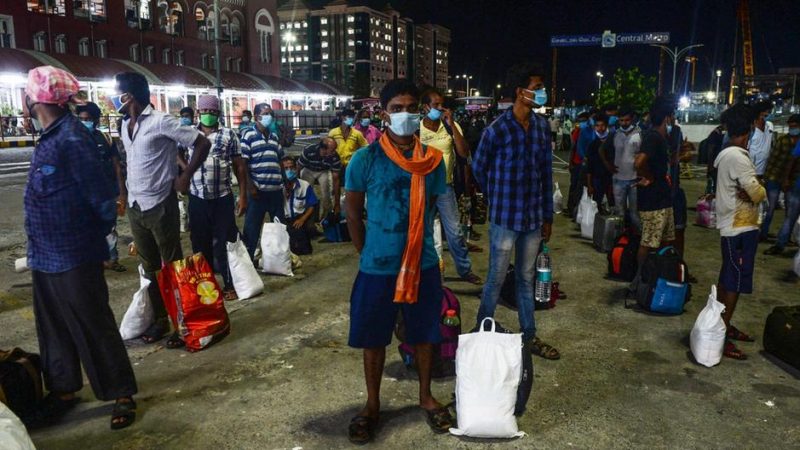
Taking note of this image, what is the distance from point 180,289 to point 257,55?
5620cm

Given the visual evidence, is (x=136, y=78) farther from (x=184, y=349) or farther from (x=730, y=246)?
(x=730, y=246)

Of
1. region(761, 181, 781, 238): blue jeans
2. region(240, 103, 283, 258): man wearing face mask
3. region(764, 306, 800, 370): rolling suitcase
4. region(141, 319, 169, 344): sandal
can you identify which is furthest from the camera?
region(761, 181, 781, 238): blue jeans

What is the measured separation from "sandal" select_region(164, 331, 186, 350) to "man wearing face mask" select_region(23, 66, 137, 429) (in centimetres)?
111

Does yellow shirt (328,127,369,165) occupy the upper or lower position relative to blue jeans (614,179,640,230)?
upper

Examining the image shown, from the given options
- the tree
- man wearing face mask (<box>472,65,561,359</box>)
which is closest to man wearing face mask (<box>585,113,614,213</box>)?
man wearing face mask (<box>472,65,561,359</box>)

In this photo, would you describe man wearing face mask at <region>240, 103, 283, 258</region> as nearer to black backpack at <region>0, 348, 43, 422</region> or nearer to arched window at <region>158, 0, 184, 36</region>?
black backpack at <region>0, 348, 43, 422</region>

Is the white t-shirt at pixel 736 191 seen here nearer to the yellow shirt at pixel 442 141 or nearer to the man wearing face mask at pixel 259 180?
the yellow shirt at pixel 442 141

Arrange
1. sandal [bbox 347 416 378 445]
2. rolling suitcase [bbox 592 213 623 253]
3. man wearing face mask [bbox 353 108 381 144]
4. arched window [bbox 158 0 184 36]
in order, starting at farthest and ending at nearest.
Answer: arched window [bbox 158 0 184 36] → man wearing face mask [bbox 353 108 381 144] → rolling suitcase [bbox 592 213 623 253] → sandal [bbox 347 416 378 445]

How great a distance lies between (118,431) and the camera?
11.5ft

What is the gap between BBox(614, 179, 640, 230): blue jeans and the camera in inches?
272

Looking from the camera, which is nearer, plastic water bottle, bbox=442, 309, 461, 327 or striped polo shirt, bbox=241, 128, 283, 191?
plastic water bottle, bbox=442, 309, 461, 327

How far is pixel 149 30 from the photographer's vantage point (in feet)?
148

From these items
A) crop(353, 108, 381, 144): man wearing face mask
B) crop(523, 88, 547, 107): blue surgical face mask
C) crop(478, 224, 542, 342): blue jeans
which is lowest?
crop(478, 224, 542, 342): blue jeans

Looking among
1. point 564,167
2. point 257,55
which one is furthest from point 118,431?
point 257,55
